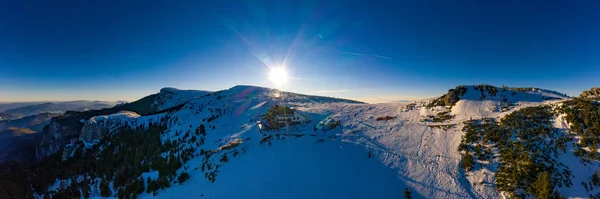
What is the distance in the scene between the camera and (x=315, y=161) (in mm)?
22984

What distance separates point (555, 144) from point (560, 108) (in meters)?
7.52

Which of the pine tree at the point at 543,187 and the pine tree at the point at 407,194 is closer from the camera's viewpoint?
the pine tree at the point at 543,187

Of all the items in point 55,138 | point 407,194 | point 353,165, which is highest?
point 353,165

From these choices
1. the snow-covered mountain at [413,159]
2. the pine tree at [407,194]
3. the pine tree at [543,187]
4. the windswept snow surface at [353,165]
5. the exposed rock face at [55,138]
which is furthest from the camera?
the exposed rock face at [55,138]

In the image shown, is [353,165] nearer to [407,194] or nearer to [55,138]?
[407,194]

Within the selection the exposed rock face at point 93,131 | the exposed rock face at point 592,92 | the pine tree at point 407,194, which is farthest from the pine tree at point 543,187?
the exposed rock face at point 93,131

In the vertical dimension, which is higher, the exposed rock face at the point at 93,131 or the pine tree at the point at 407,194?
the pine tree at the point at 407,194

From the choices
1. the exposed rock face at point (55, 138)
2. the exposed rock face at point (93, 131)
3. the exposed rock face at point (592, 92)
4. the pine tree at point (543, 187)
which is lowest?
the exposed rock face at point (55, 138)

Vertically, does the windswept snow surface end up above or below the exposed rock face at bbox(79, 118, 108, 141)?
above

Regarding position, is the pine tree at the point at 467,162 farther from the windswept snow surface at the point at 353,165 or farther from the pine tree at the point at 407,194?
the pine tree at the point at 407,194

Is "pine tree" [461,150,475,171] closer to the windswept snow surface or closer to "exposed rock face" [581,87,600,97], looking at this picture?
the windswept snow surface

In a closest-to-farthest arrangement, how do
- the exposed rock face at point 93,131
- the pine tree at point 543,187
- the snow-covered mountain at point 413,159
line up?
the pine tree at point 543,187 → the snow-covered mountain at point 413,159 → the exposed rock face at point 93,131

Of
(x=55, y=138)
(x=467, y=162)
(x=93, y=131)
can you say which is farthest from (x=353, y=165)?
(x=55, y=138)

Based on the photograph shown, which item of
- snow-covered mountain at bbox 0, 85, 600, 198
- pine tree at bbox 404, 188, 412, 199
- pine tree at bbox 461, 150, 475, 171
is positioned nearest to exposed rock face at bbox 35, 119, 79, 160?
snow-covered mountain at bbox 0, 85, 600, 198
